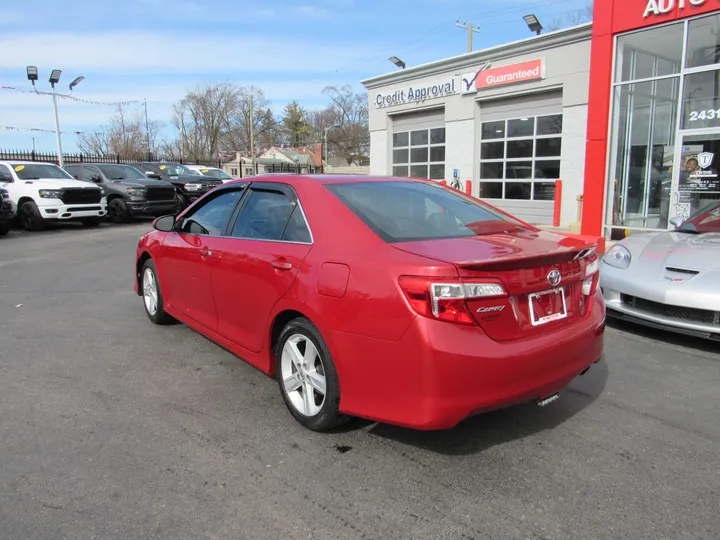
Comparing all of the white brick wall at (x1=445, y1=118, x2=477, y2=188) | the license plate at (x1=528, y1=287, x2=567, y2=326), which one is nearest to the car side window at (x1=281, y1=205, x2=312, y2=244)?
the license plate at (x1=528, y1=287, x2=567, y2=326)

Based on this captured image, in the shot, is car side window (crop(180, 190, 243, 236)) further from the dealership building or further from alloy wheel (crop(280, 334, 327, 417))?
the dealership building

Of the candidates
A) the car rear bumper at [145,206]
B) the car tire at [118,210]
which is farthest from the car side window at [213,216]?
the car tire at [118,210]

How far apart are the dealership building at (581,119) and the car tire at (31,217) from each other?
12625 mm

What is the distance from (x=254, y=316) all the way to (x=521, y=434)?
187cm

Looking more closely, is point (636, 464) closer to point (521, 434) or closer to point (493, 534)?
point (521, 434)

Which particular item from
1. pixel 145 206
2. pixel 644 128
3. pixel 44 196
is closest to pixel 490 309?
pixel 644 128

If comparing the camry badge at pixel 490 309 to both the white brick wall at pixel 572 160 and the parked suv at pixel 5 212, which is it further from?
the white brick wall at pixel 572 160

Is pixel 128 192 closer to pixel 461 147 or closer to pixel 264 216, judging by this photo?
pixel 461 147

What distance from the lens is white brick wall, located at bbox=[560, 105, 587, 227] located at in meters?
15.0


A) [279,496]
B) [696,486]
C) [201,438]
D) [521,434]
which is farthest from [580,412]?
[201,438]

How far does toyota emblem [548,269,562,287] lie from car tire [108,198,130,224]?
15.3 metres

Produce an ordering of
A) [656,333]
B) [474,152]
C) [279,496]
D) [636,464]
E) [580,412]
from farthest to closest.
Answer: [474,152] < [656,333] < [580,412] < [636,464] < [279,496]

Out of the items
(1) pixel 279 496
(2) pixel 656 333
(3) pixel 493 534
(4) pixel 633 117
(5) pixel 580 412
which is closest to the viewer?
(3) pixel 493 534

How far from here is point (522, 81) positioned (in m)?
16.2
